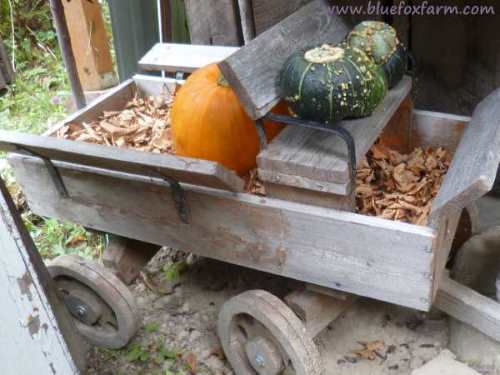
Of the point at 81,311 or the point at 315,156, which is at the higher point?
the point at 315,156

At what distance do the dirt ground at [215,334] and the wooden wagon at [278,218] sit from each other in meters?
0.14

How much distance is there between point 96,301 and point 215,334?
457 mm

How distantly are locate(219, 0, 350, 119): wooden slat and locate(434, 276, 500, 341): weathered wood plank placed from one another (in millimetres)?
825

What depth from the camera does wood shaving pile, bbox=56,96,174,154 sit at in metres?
2.40

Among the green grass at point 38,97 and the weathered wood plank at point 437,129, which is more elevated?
the weathered wood plank at point 437,129

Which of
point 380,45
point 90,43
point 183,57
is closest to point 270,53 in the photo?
point 380,45

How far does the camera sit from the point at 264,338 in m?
1.93

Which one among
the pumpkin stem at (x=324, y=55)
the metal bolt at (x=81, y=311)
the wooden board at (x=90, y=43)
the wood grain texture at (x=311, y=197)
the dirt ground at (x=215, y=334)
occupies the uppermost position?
the pumpkin stem at (x=324, y=55)

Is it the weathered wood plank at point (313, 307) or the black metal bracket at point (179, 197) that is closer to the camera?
the black metal bracket at point (179, 197)

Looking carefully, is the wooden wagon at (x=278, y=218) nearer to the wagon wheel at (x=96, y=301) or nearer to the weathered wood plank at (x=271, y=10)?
the wagon wheel at (x=96, y=301)

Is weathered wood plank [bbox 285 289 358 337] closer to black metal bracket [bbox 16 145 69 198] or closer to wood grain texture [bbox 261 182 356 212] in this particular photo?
wood grain texture [bbox 261 182 356 212]

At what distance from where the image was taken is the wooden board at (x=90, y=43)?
142 inches

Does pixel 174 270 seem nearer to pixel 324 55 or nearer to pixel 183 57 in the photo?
pixel 183 57

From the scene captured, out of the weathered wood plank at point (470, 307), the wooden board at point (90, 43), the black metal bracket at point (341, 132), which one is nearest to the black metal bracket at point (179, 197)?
the black metal bracket at point (341, 132)
